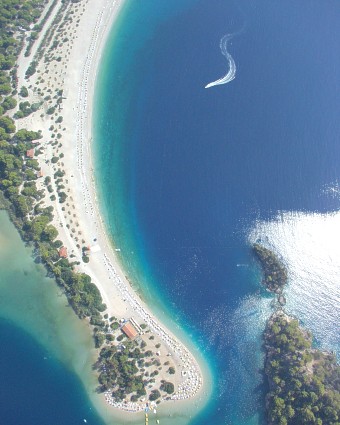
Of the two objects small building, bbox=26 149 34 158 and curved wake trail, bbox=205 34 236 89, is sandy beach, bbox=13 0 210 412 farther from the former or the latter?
curved wake trail, bbox=205 34 236 89

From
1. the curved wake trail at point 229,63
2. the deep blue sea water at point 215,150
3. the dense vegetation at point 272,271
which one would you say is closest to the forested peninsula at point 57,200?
the deep blue sea water at point 215,150

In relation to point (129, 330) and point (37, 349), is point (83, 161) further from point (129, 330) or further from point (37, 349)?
point (37, 349)

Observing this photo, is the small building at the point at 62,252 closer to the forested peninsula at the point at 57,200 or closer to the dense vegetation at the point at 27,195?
the forested peninsula at the point at 57,200

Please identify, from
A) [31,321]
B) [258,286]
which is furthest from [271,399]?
[31,321]

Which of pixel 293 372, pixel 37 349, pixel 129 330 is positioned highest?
pixel 37 349

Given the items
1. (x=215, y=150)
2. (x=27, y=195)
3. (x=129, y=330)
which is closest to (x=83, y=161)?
(x=27, y=195)

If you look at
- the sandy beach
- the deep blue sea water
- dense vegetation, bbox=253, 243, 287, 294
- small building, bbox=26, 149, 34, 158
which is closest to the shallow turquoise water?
the sandy beach

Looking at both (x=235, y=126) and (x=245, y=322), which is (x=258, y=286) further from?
(x=235, y=126)
